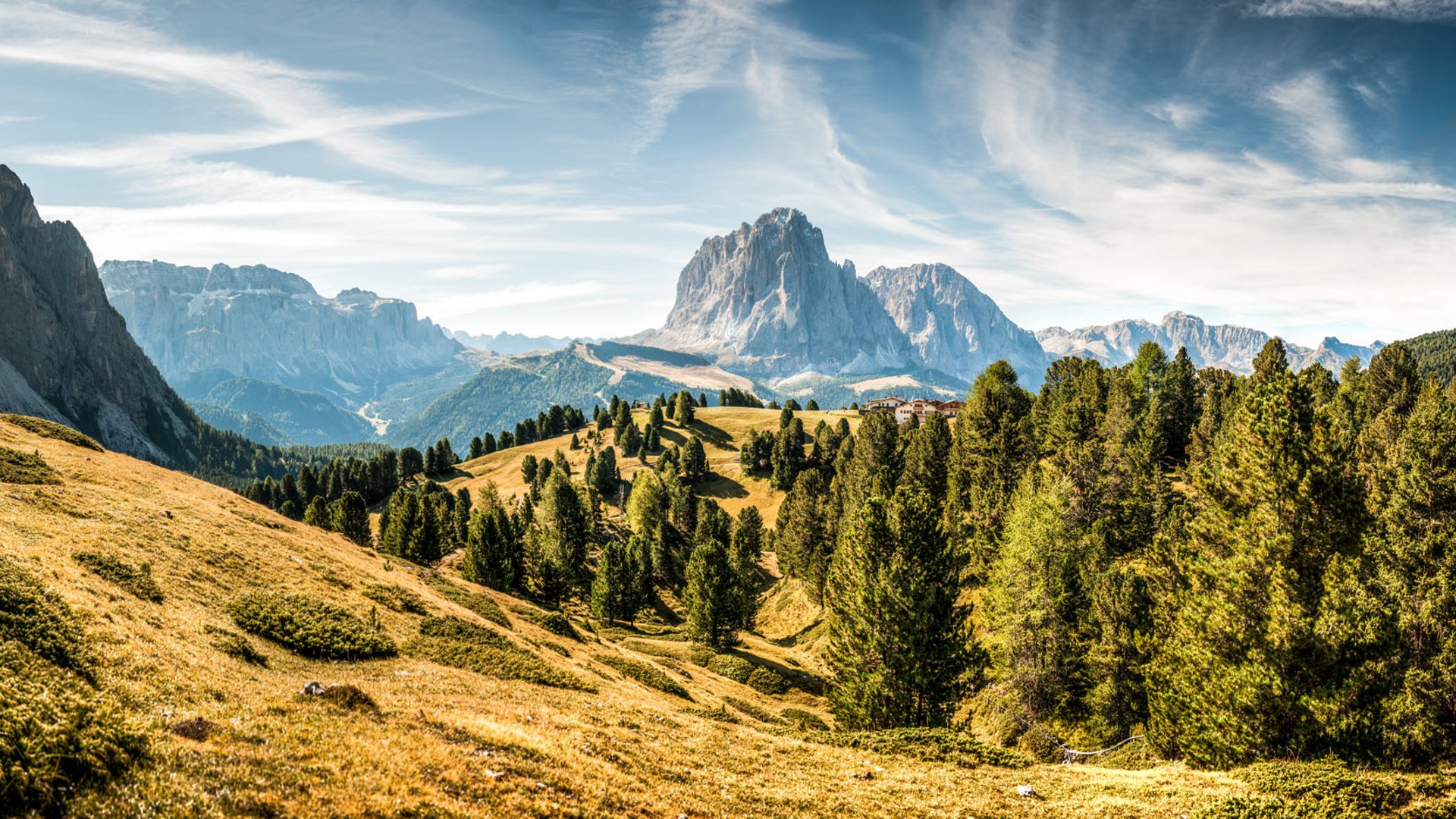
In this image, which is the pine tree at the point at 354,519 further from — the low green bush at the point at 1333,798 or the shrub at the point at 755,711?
the low green bush at the point at 1333,798

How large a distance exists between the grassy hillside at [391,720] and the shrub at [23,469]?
1.14 ft

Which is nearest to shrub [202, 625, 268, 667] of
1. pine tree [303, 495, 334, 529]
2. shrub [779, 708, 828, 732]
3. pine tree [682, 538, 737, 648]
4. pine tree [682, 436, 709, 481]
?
shrub [779, 708, 828, 732]

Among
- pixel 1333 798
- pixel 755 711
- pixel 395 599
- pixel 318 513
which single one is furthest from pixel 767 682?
pixel 318 513

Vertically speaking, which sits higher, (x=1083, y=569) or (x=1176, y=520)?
(x=1176, y=520)

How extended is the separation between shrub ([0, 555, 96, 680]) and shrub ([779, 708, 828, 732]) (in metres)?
37.0

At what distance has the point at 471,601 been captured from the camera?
5028 centimetres

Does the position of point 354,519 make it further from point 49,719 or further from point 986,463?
point 49,719

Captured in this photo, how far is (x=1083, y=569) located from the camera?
1602 inches

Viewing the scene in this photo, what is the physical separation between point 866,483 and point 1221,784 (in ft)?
219

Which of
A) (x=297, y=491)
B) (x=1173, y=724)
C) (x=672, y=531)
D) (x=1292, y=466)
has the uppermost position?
(x=1292, y=466)

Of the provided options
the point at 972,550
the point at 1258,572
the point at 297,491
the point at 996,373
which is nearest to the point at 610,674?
the point at 1258,572

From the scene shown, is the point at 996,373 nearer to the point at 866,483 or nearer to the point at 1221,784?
A: the point at 866,483

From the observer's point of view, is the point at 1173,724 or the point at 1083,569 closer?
the point at 1173,724

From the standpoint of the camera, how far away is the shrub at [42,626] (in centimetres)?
1482
